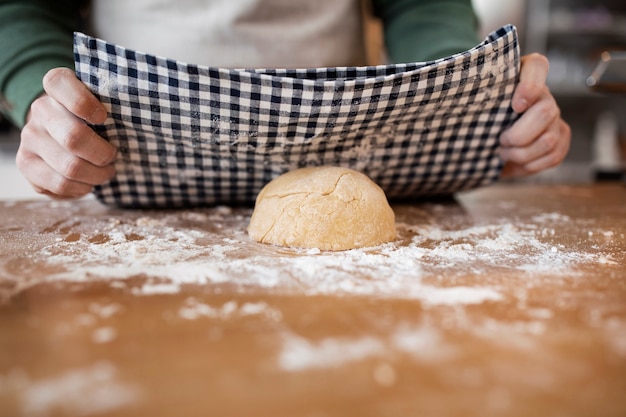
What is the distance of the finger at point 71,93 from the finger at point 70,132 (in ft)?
0.13

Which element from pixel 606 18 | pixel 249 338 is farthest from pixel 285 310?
pixel 606 18

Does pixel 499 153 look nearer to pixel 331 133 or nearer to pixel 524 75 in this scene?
pixel 524 75

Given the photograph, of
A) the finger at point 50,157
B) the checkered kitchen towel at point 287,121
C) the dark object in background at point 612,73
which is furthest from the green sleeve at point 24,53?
the dark object in background at point 612,73

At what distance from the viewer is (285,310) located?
0.58 meters

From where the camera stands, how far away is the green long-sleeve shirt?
100 cm

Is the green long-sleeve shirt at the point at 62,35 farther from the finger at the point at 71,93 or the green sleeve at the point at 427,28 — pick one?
the finger at the point at 71,93

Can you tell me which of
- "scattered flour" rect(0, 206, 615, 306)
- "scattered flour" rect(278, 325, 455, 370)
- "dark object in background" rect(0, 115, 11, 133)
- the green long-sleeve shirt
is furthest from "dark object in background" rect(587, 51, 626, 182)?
"dark object in background" rect(0, 115, 11, 133)

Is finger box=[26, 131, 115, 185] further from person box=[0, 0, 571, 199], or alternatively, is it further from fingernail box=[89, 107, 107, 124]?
fingernail box=[89, 107, 107, 124]

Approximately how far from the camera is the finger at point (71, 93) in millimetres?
791

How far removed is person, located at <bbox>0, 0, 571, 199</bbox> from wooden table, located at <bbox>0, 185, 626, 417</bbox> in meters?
0.16

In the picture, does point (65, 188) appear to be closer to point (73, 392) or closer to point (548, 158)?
point (73, 392)

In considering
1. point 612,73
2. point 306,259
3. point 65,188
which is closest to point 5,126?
point 65,188

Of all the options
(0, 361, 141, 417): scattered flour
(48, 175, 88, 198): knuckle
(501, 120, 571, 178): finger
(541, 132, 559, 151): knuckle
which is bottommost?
(501, 120, 571, 178): finger

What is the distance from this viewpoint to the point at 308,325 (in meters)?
0.54
